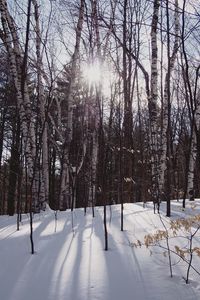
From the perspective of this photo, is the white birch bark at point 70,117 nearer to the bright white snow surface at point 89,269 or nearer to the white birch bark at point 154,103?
the white birch bark at point 154,103

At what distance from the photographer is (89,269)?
3.36 meters

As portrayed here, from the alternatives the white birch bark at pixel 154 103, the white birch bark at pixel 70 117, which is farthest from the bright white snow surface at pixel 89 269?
the white birch bark at pixel 70 117

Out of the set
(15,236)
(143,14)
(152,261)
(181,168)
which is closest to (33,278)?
(152,261)

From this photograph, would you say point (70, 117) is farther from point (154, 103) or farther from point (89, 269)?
point (89, 269)

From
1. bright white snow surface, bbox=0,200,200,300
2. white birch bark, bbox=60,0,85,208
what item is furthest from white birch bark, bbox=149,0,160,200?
bright white snow surface, bbox=0,200,200,300

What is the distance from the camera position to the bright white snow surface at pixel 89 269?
287 centimetres

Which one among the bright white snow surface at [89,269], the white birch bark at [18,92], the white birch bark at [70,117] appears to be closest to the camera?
the bright white snow surface at [89,269]

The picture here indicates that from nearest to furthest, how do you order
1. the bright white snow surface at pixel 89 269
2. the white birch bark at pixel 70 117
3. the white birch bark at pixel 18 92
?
1. the bright white snow surface at pixel 89 269
2. the white birch bark at pixel 18 92
3. the white birch bark at pixel 70 117

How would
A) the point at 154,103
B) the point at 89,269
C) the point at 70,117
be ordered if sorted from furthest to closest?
the point at 70,117, the point at 154,103, the point at 89,269

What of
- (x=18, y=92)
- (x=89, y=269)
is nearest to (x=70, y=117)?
(x=18, y=92)

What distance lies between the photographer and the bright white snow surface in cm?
287

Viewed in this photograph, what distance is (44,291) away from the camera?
2996mm

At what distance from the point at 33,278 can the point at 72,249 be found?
781 millimetres

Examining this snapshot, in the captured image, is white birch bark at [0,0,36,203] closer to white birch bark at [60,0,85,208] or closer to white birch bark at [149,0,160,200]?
white birch bark at [60,0,85,208]
